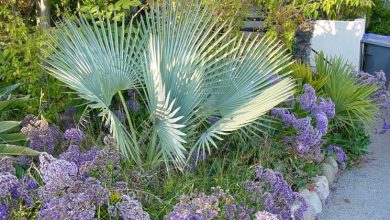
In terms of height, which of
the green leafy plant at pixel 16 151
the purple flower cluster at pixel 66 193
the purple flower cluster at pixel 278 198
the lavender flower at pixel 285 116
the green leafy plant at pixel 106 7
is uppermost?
the green leafy plant at pixel 106 7

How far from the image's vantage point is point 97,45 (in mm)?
3289

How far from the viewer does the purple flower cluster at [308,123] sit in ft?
12.8

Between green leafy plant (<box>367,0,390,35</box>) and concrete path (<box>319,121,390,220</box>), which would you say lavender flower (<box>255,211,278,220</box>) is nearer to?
concrete path (<box>319,121,390,220</box>)

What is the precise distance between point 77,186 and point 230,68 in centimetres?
137

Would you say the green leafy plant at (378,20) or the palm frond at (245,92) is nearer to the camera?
the palm frond at (245,92)

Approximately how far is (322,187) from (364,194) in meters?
0.50

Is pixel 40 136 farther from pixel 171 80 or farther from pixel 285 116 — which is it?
pixel 285 116

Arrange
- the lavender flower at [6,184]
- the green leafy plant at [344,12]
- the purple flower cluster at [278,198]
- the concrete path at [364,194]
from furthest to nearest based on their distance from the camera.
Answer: the green leafy plant at [344,12], the concrete path at [364,194], the purple flower cluster at [278,198], the lavender flower at [6,184]

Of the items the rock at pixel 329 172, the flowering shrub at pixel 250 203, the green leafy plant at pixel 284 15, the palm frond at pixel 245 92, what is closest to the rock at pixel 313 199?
the rock at pixel 329 172

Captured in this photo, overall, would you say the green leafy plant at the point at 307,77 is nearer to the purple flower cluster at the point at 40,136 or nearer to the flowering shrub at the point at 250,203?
the flowering shrub at the point at 250,203

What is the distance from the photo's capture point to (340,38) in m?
8.25

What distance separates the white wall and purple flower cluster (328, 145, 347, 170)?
3723mm

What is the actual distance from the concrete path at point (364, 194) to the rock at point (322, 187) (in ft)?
0.29

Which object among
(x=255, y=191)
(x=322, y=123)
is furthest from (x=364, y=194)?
(x=255, y=191)
